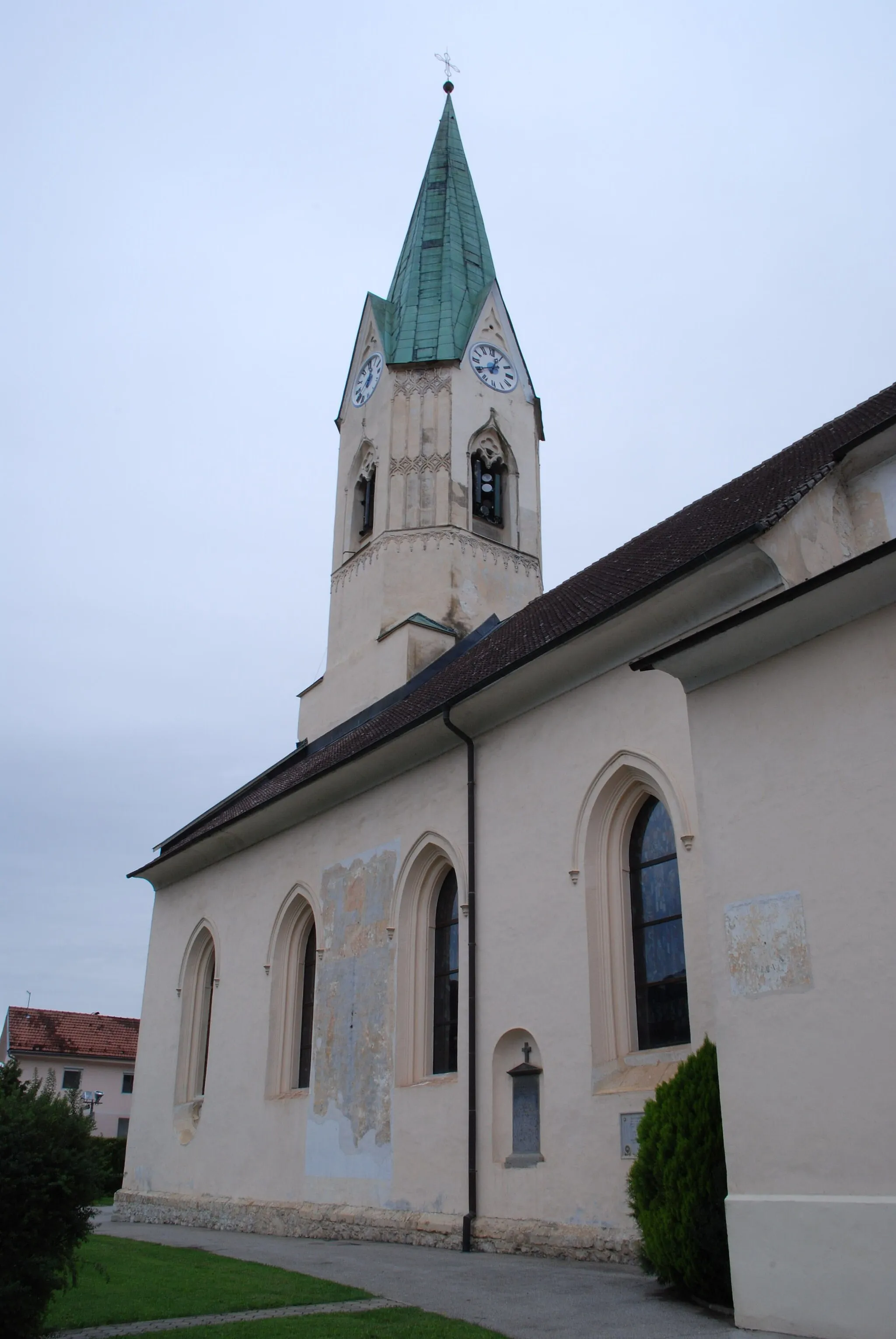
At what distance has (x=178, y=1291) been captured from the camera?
8.25 meters

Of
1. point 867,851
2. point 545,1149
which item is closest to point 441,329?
point 545,1149

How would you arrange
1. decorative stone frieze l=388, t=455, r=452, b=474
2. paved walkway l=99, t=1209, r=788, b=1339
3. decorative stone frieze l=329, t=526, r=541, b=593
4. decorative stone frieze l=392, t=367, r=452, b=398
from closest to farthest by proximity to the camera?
paved walkway l=99, t=1209, r=788, b=1339 < decorative stone frieze l=329, t=526, r=541, b=593 < decorative stone frieze l=388, t=455, r=452, b=474 < decorative stone frieze l=392, t=367, r=452, b=398

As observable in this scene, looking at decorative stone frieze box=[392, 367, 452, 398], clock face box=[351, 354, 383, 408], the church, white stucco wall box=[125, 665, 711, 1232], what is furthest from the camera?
clock face box=[351, 354, 383, 408]

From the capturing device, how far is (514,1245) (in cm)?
1076

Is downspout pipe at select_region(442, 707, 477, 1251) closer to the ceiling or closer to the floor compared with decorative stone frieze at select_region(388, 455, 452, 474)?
closer to the floor

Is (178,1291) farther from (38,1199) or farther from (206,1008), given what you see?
(206,1008)

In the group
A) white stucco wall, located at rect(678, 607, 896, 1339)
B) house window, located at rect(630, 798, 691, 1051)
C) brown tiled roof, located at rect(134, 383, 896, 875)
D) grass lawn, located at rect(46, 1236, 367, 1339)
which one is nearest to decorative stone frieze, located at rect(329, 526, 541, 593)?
brown tiled roof, located at rect(134, 383, 896, 875)

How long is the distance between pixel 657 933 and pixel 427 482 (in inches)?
543

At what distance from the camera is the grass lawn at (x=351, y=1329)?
6285 millimetres

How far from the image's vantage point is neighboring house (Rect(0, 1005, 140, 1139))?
4422cm

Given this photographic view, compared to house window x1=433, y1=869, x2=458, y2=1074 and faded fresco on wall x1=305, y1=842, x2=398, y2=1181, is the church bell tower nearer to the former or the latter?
faded fresco on wall x1=305, y1=842, x2=398, y2=1181

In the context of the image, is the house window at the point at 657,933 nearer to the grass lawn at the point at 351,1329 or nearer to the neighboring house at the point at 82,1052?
the grass lawn at the point at 351,1329

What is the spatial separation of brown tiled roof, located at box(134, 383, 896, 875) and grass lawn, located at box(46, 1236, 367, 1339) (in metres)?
6.22

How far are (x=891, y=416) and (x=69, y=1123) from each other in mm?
9614
